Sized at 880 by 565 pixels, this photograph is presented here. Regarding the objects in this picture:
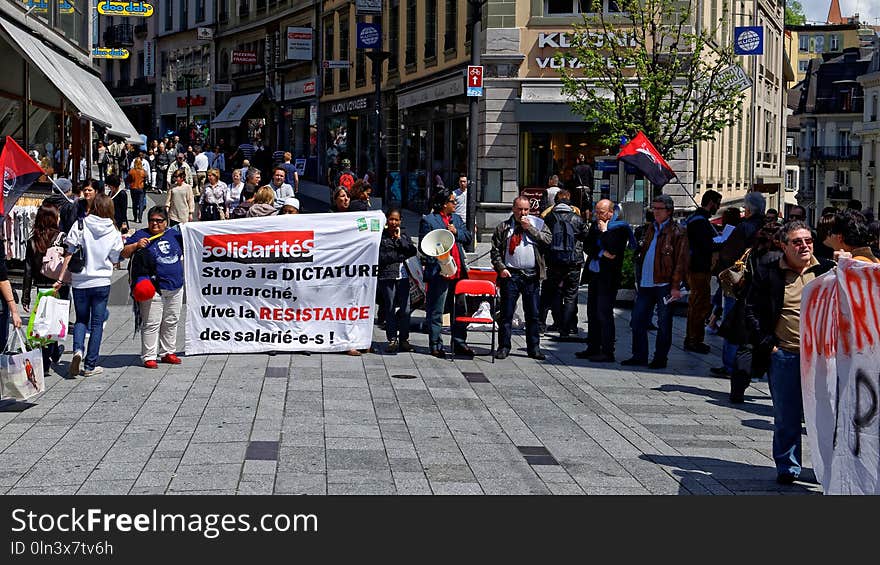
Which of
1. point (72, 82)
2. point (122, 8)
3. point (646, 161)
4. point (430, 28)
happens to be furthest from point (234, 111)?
point (646, 161)

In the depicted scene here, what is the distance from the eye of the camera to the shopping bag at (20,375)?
33.9 feet

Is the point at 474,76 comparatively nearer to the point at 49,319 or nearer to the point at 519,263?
the point at 519,263

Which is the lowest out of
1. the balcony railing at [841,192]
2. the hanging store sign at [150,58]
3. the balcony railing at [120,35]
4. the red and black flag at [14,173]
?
the red and black flag at [14,173]

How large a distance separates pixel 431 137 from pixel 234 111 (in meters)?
24.0

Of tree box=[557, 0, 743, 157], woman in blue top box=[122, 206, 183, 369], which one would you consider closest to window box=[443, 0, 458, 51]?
tree box=[557, 0, 743, 157]

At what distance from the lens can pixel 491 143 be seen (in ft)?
108

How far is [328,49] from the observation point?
51.9 m

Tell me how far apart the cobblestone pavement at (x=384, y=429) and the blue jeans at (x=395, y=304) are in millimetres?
463

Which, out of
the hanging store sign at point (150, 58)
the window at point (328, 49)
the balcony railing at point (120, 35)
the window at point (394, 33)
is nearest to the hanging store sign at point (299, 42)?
the window at point (328, 49)

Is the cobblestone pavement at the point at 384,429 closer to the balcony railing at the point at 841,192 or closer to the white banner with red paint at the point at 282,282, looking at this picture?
the white banner with red paint at the point at 282,282

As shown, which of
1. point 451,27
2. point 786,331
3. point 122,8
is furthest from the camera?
point 451,27

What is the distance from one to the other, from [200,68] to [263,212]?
55.1m

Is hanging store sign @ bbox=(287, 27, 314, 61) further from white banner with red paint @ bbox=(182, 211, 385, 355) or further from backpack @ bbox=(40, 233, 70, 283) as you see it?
backpack @ bbox=(40, 233, 70, 283)

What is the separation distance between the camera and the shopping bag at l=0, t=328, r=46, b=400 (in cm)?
Answer: 1034
